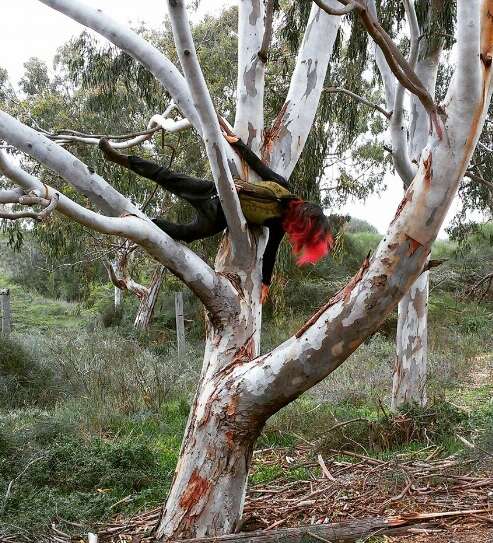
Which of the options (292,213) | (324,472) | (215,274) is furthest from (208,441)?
(324,472)

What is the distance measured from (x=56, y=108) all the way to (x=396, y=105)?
10.5 meters

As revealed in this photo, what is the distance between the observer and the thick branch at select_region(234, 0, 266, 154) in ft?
14.2

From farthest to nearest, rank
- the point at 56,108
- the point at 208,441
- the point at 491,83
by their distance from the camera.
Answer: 1. the point at 56,108
2. the point at 208,441
3. the point at 491,83

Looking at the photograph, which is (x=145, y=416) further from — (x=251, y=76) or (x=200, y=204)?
(x=251, y=76)

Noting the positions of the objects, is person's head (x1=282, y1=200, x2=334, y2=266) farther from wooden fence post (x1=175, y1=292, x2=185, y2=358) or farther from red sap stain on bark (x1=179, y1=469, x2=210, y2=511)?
wooden fence post (x1=175, y1=292, x2=185, y2=358)

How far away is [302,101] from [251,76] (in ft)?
1.24

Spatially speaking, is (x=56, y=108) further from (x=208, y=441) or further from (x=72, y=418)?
(x=208, y=441)

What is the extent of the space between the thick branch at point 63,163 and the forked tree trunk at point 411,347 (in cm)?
444

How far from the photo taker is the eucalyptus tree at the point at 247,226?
284 centimetres

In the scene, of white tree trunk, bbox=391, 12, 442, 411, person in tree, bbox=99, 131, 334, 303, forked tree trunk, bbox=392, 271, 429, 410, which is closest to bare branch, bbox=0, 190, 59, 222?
person in tree, bbox=99, 131, 334, 303

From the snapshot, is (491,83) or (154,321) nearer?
(491,83)

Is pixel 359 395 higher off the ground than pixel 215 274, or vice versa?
pixel 215 274

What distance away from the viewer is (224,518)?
3.64 metres

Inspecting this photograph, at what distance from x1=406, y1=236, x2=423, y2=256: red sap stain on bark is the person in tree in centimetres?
69
